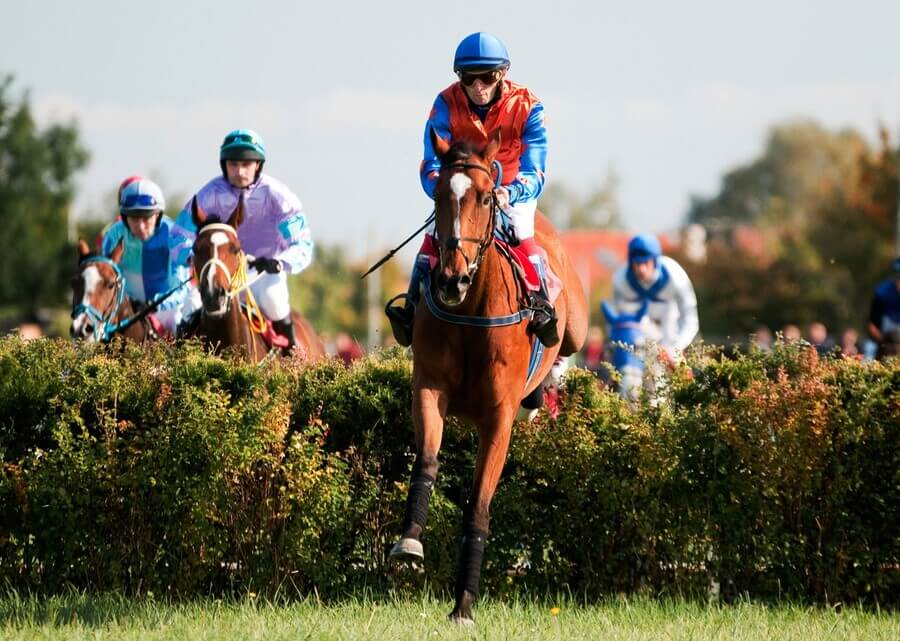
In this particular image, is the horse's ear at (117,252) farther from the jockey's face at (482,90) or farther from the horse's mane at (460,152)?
the horse's mane at (460,152)

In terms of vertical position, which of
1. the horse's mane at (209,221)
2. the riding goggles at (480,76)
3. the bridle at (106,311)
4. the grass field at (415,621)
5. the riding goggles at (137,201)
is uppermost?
the riding goggles at (137,201)

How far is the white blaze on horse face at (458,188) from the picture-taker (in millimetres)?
7543

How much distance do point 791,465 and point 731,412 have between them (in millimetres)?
462

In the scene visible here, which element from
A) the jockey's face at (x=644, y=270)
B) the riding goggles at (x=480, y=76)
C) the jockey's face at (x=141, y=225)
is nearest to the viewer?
the riding goggles at (x=480, y=76)

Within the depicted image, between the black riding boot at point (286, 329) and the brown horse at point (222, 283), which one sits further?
the black riding boot at point (286, 329)

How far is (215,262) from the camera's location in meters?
10.9

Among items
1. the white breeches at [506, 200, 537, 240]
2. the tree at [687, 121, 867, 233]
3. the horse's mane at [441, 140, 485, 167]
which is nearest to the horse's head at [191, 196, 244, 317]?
the white breeches at [506, 200, 537, 240]

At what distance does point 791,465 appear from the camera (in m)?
8.69

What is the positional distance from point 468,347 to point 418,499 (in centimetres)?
96

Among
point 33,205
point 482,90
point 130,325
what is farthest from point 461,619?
point 33,205

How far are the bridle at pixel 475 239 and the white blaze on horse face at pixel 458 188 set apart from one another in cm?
7

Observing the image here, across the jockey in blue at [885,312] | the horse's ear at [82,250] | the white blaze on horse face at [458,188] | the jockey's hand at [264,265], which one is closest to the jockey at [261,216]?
the jockey's hand at [264,265]

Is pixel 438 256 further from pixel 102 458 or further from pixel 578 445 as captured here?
pixel 102 458

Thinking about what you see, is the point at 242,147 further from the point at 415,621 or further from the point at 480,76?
the point at 415,621
